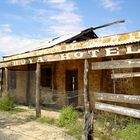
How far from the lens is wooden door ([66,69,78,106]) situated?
1464 cm

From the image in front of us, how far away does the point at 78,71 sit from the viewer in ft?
48.6

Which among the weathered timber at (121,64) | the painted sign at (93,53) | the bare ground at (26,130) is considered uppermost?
the painted sign at (93,53)

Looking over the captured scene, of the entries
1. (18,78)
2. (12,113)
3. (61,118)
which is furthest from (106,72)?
(18,78)

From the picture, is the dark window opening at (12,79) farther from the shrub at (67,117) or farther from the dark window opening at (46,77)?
the shrub at (67,117)

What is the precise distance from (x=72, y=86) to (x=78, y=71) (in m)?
1.05

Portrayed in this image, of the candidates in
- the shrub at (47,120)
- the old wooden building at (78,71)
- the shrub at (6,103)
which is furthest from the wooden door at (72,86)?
the shrub at (6,103)

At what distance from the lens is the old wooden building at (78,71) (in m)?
9.06

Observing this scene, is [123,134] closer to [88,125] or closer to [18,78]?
[88,125]

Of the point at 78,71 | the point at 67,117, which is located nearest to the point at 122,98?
the point at 67,117

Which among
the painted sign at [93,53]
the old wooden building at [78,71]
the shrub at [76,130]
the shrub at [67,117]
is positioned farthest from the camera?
the shrub at [67,117]

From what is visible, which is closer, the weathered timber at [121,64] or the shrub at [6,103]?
the weathered timber at [121,64]

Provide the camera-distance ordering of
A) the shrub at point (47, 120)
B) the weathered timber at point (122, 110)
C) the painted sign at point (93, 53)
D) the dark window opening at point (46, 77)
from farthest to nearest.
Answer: the dark window opening at point (46, 77), the shrub at point (47, 120), the painted sign at point (93, 53), the weathered timber at point (122, 110)

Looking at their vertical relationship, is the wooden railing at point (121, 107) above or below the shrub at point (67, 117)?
above

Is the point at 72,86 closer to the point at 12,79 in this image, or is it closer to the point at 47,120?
the point at 47,120
